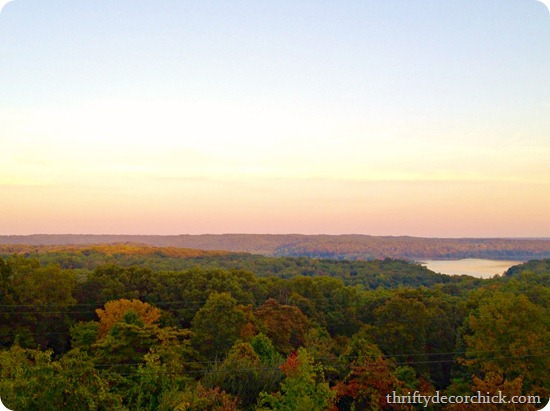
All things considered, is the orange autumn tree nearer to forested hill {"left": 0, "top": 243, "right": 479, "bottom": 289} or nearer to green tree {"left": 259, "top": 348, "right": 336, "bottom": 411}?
green tree {"left": 259, "top": 348, "right": 336, "bottom": 411}

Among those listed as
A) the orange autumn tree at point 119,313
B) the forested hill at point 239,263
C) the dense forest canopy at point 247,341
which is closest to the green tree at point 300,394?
the dense forest canopy at point 247,341

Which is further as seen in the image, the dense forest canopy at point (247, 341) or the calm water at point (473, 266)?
the calm water at point (473, 266)

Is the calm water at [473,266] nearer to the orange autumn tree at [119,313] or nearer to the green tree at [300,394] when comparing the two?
the orange autumn tree at [119,313]

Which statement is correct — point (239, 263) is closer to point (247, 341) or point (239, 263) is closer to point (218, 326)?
point (218, 326)

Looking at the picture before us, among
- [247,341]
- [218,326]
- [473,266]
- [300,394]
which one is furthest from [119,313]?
[473,266]

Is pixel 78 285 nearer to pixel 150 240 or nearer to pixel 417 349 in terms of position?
pixel 417 349

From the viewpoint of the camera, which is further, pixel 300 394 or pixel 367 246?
pixel 367 246

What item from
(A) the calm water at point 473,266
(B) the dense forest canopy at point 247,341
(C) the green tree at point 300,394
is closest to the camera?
(B) the dense forest canopy at point 247,341
